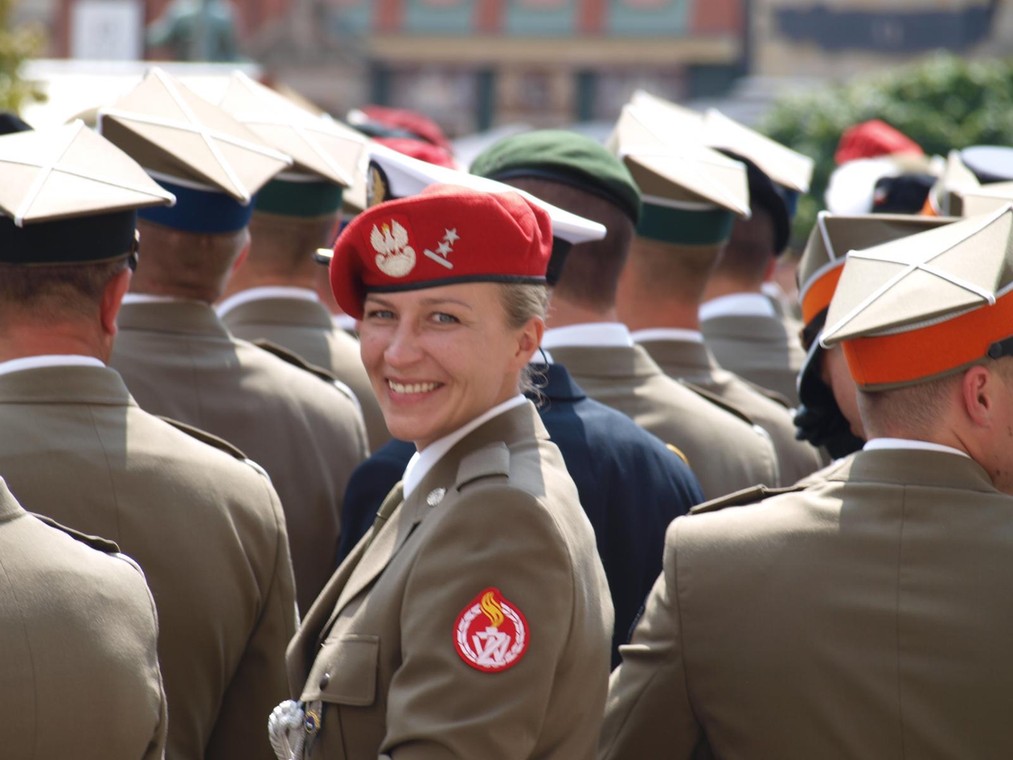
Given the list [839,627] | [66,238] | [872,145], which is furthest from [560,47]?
[839,627]

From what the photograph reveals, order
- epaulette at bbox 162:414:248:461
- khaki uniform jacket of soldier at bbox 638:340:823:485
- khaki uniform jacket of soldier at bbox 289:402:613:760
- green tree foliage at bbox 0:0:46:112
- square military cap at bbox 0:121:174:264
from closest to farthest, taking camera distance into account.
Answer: khaki uniform jacket of soldier at bbox 289:402:613:760 < square military cap at bbox 0:121:174:264 < epaulette at bbox 162:414:248:461 < khaki uniform jacket of soldier at bbox 638:340:823:485 < green tree foliage at bbox 0:0:46:112

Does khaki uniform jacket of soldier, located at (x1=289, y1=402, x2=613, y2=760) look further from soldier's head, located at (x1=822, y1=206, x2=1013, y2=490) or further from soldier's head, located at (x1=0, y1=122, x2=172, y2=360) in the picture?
soldier's head, located at (x1=0, y1=122, x2=172, y2=360)

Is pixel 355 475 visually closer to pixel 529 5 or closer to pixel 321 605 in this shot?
pixel 321 605

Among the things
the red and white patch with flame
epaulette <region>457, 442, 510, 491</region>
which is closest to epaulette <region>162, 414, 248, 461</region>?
epaulette <region>457, 442, 510, 491</region>

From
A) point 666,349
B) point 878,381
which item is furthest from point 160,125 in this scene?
point 878,381

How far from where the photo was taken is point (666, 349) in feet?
14.5

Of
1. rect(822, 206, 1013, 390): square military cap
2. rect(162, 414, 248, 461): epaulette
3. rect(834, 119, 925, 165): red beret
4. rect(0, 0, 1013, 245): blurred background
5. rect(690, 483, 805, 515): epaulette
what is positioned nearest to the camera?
rect(822, 206, 1013, 390): square military cap

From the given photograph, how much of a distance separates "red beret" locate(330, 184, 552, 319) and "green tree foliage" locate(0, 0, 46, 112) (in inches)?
268

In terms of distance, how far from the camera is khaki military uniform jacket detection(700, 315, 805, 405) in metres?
5.28

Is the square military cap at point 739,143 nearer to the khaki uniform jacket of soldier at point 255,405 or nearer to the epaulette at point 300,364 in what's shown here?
the epaulette at point 300,364

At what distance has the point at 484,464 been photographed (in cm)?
249

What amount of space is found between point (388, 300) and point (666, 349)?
189 cm

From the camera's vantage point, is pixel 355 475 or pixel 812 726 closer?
pixel 812 726

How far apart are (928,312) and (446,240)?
748mm
